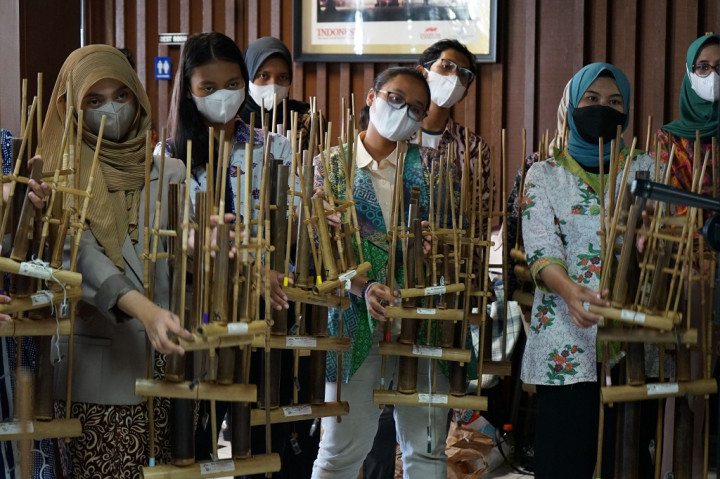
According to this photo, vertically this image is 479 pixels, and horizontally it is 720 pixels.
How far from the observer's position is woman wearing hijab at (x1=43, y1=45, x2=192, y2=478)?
2172 millimetres

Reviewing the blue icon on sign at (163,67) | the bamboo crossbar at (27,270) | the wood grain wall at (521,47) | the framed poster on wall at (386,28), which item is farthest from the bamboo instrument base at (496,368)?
the blue icon on sign at (163,67)

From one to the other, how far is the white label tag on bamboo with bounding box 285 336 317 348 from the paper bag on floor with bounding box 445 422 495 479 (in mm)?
1363

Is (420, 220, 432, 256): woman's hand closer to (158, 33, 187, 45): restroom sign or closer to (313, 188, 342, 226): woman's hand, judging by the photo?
(313, 188, 342, 226): woman's hand

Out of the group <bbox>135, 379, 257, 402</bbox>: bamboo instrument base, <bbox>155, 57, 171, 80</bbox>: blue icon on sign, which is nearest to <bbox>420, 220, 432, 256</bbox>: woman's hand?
<bbox>135, 379, 257, 402</bbox>: bamboo instrument base

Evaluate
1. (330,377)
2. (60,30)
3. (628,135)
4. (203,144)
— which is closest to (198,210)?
(203,144)

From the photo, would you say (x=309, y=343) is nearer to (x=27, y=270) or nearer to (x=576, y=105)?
(x=27, y=270)

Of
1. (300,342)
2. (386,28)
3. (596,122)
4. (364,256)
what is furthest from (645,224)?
(386,28)

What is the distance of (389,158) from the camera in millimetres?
2938

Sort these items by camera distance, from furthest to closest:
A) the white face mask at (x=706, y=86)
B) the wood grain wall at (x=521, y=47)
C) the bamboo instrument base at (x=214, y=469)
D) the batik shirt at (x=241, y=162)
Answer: the wood grain wall at (x=521, y=47) → the white face mask at (x=706, y=86) → the batik shirt at (x=241, y=162) → the bamboo instrument base at (x=214, y=469)

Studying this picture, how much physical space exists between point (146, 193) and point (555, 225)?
3.48ft

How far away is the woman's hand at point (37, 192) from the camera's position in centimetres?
208

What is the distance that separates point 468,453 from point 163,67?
258 cm

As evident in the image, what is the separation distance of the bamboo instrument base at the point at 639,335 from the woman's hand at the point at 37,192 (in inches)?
50.9

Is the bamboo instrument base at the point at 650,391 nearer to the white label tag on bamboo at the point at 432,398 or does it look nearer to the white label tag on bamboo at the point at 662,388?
the white label tag on bamboo at the point at 662,388
